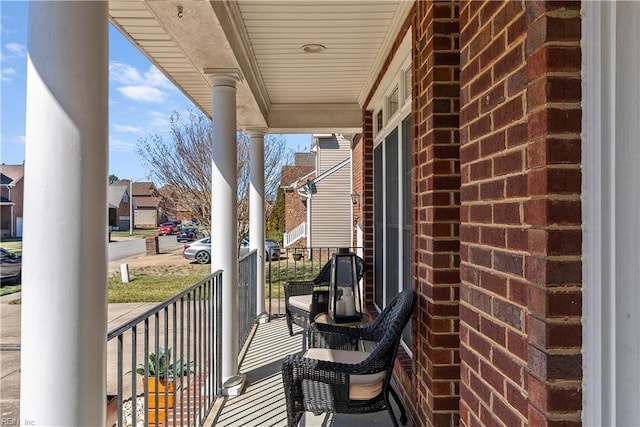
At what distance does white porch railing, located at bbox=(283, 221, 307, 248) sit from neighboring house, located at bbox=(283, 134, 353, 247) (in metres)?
0.51

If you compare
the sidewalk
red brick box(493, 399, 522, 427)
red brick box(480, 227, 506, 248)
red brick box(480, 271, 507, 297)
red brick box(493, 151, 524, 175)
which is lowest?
the sidewalk

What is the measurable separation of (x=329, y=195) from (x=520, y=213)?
47.1 ft

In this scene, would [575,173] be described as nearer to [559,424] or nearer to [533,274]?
[533,274]

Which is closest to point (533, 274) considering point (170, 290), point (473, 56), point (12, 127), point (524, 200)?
point (524, 200)

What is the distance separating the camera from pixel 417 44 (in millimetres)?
2307

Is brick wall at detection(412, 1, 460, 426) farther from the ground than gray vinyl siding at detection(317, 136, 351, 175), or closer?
closer

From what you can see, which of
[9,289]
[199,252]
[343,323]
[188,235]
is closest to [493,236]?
[343,323]

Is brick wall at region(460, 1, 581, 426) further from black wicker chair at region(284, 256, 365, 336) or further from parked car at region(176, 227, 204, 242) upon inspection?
parked car at region(176, 227, 204, 242)

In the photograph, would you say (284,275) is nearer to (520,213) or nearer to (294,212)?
(294,212)

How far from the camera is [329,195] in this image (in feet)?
50.8

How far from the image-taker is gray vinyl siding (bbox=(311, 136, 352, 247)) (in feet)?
50.8

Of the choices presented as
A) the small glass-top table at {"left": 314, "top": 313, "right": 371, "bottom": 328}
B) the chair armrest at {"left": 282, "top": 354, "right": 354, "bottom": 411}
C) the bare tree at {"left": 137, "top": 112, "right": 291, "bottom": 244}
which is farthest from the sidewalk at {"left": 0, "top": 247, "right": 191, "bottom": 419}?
the bare tree at {"left": 137, "top": 112, "right": 291, "bottom": 244}

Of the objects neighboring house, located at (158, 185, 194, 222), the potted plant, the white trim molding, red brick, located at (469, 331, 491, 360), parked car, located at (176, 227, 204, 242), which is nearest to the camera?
the white trim molding

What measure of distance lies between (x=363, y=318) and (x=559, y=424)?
8.14ft
